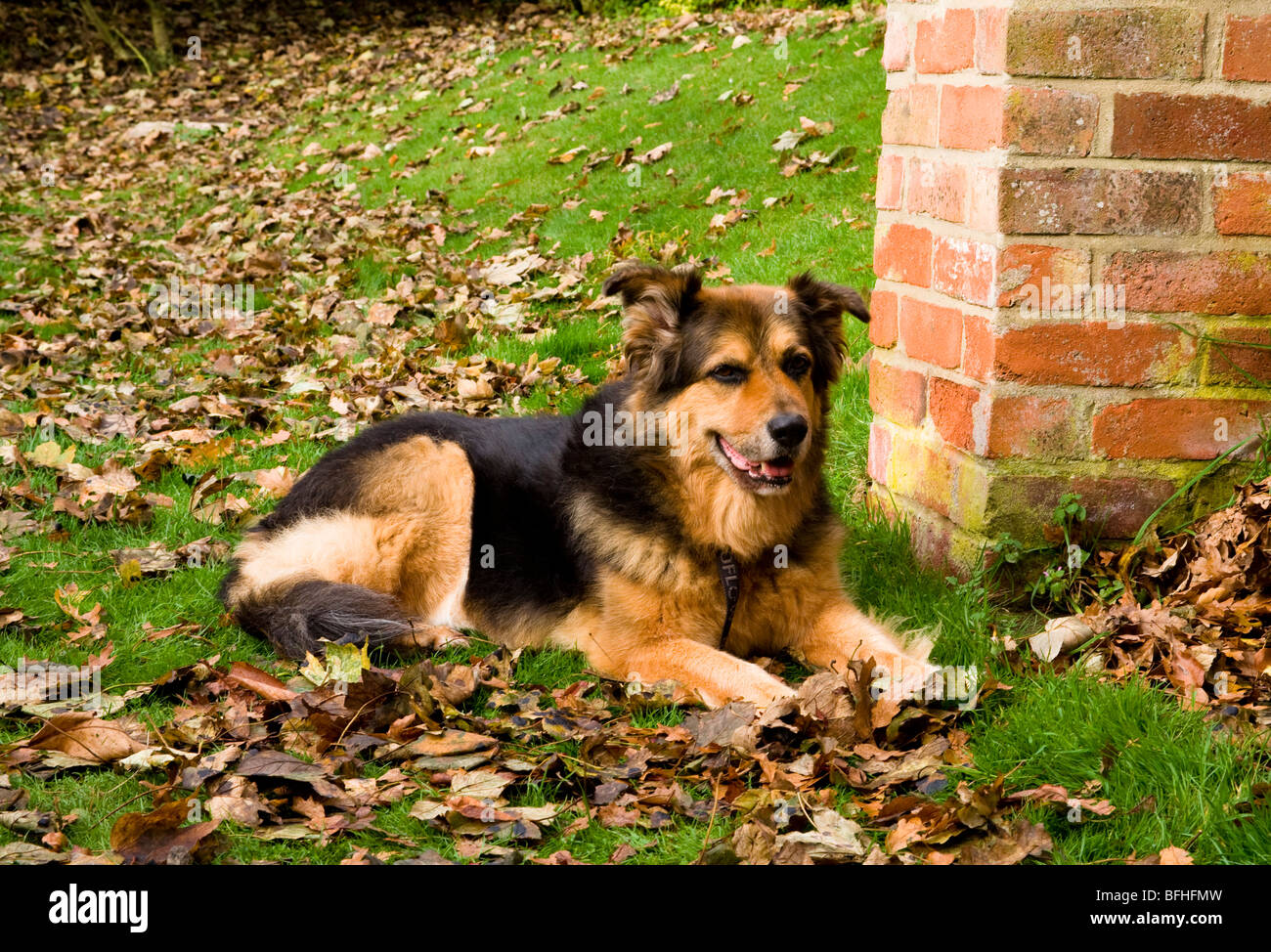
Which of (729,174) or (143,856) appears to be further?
(729,174)

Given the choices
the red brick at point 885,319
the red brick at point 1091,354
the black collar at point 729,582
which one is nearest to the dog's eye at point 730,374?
the black collar at point 729,582

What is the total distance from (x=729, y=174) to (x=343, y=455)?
553cm

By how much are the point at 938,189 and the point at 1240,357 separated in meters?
1.15

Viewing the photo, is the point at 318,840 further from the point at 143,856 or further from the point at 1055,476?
the point at 1055,476

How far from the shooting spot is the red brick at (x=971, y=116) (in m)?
3.55

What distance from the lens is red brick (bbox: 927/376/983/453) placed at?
384cm

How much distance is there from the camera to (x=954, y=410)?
12.9 feet

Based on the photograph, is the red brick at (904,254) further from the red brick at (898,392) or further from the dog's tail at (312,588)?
the dog's tail at (312,588)

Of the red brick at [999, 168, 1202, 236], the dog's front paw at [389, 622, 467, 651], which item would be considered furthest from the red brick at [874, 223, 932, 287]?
the dog's front paw at [389, 622, 467, 651]

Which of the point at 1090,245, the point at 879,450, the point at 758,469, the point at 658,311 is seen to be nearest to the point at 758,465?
the point at 758,469

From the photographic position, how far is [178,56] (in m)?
19.8

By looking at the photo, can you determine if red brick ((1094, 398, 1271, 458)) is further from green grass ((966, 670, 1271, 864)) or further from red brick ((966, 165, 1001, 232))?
green grass ((966, 670, 1271, 864))

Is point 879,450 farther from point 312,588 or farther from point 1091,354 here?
point 312,588

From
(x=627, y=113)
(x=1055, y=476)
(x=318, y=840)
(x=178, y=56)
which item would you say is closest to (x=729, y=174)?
(x=627, y=113)
